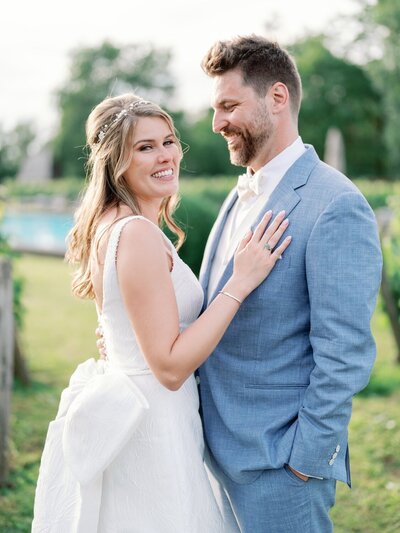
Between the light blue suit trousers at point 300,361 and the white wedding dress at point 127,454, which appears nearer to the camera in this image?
the light blue suit trousers at point 300,361

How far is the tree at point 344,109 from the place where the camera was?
47031 mm

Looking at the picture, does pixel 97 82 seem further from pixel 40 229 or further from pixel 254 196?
pixel 254 196

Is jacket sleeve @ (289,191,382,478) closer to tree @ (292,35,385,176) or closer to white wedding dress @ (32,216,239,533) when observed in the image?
white wedding dress @ (32,216,239,533)

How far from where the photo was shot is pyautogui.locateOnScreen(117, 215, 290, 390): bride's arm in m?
2.41

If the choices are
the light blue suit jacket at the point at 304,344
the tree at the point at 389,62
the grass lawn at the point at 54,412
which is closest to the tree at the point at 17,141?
the tree at the point at 389,62

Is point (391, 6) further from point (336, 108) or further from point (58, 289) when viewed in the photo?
point (58, 289)

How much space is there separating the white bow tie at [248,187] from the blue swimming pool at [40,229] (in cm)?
1699

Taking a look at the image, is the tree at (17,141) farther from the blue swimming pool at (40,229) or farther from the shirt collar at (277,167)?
the shirt collar at (277,167)

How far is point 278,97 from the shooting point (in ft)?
9.09

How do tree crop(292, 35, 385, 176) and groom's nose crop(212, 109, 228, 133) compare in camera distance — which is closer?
groom's nose crop(212, 109, 228, 133)

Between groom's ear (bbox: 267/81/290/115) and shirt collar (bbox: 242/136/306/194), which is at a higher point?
groom's ear (bbox: 267/81/290/115)

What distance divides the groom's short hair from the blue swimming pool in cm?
1715

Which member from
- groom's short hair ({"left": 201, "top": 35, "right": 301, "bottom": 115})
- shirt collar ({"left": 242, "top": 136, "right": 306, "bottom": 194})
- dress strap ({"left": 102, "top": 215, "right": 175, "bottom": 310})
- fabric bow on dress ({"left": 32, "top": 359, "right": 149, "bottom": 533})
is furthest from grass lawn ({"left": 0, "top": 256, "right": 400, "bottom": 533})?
groom's short hair ({"left": 201, "top": 35, "right": 301, "bottom": 115})

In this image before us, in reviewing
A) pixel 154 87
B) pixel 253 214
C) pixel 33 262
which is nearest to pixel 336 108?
pixel 154 87
